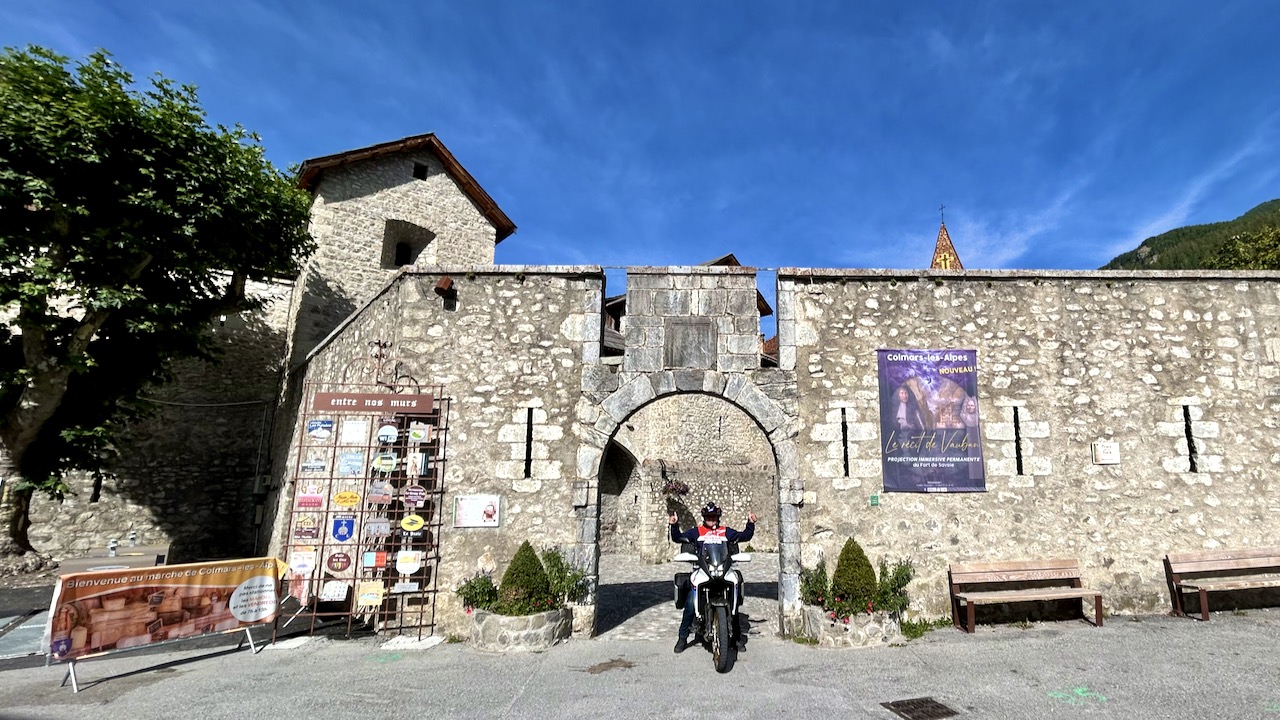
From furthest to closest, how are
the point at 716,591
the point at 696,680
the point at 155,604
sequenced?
1. the point at 716,591
2. the point at 155,604
3. the point at 696,680

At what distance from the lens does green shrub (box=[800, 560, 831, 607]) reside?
666 centimetres

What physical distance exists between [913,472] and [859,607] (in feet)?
6.32

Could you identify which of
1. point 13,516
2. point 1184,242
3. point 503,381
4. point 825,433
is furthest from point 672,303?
point 1184,242

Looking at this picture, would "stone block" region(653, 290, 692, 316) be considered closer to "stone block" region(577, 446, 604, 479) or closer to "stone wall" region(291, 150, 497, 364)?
"stone block" region(577, 446, 604, 479)

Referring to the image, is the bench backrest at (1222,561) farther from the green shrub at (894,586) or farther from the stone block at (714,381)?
the stone block at (714,381)

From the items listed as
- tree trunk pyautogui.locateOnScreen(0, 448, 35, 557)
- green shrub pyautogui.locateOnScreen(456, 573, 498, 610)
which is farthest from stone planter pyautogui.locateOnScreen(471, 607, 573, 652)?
tree trunk pyautogui.locateOnScreen(0, 448, 35, 557)

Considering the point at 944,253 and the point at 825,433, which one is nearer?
the point at 825,433

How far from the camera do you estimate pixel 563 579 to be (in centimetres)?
692

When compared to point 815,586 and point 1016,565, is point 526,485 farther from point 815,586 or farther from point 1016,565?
point 1016,565

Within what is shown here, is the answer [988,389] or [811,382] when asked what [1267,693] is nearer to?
[988,389]

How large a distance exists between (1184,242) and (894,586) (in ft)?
156

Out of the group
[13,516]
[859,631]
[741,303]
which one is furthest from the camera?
[13,516]

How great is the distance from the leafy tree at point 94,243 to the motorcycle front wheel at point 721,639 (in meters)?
10.1

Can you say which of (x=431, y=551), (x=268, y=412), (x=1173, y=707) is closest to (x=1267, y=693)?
(x=1173, y=707)
